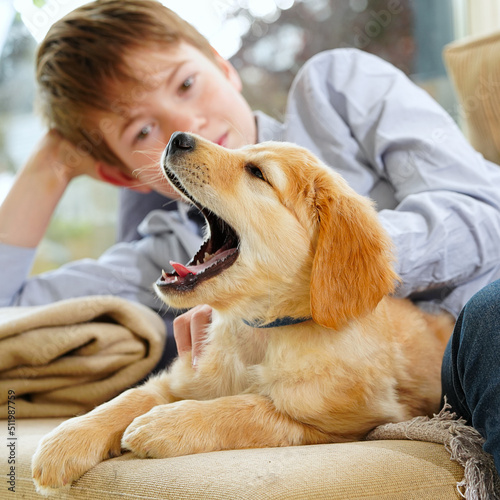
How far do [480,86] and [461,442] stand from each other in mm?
1271

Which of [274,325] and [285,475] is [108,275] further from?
[285,475]

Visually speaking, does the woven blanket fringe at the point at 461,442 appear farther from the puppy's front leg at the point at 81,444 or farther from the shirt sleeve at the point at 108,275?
the shirt sleeve at the point at 108,275

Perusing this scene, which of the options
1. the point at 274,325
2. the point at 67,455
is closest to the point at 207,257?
the point at 274,325

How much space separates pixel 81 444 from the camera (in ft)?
2.96

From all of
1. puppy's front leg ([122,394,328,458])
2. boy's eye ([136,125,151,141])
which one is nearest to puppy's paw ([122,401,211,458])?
puppy's front leg ([122,394,328,458])

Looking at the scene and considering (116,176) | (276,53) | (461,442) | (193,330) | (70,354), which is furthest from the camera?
(276,53)

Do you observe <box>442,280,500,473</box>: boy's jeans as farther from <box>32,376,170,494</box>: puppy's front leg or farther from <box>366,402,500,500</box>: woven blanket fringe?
<box>32,376,170,494</box>: puppy's front leg

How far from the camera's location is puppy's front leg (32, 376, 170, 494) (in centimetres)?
87

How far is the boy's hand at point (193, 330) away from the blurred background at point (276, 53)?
173 centimetres

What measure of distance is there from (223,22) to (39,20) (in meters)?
0.94

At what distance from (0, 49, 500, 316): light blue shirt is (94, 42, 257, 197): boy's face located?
15 centimetres

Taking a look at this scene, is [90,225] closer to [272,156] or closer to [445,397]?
[272,156]

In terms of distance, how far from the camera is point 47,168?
196 centimetres

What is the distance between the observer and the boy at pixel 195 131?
133 cm
